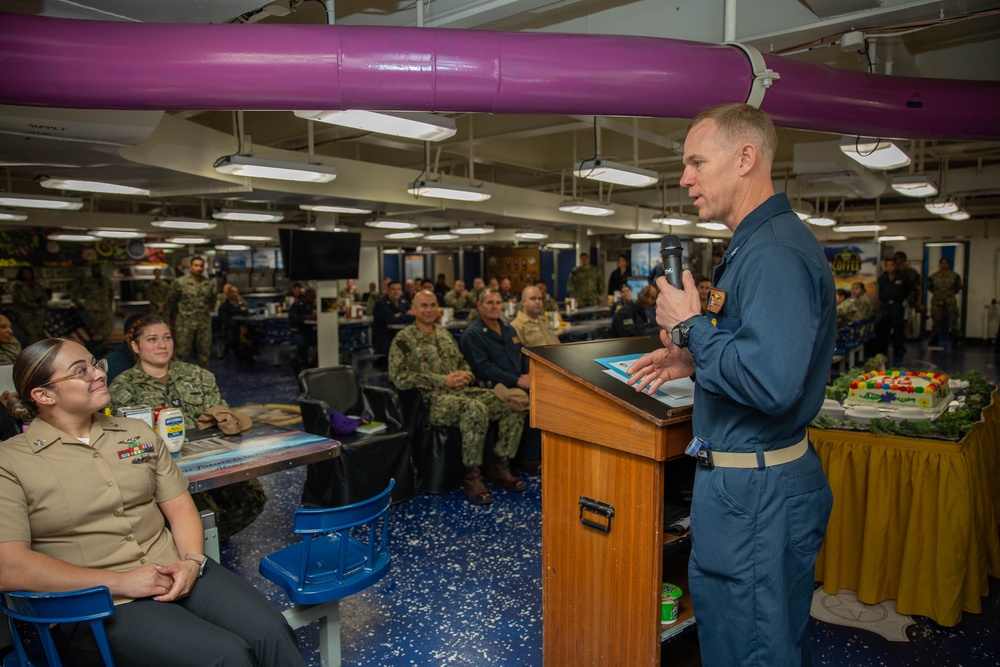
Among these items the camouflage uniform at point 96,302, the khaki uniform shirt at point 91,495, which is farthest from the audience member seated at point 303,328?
the khaki uniform shirt at point 91,495

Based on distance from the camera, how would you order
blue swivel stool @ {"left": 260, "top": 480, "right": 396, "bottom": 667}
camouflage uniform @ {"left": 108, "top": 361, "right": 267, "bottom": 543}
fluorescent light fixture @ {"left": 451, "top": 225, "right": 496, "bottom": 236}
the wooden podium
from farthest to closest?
fluorescent light fixture @ {"left": 451, "top": 225, "right": 496, "bottom": 236} < camouflage uniform @ {"left": 108, "top": 361, "right": 267, "bottom": 543} < blue swivel stool @ {"left": 260, "top": 480, "right": 396, "bottom": 667} < the wooden podium

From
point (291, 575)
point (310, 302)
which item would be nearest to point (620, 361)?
point (291, 575)

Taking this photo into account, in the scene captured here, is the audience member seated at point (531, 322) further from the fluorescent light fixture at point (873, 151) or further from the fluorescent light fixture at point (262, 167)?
the fluorescent light fixture at point (873, 151)

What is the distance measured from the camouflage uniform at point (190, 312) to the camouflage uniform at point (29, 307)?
2963mm

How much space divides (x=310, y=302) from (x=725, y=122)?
10.0 m

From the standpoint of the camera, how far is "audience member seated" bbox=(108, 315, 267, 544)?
333cm

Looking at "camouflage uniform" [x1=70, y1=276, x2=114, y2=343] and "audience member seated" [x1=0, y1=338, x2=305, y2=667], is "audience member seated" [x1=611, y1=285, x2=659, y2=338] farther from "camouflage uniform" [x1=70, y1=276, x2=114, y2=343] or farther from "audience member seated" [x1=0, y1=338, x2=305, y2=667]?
"camouflage uniform" [x1=70, y1=276, x2=114, y2=343]

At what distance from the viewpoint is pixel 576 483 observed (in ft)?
7.47

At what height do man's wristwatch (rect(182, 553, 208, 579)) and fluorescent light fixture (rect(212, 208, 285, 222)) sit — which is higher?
fluorescent light fixture (rect(212, 208, 285, 222))

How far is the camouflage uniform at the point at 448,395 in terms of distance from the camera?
488cm

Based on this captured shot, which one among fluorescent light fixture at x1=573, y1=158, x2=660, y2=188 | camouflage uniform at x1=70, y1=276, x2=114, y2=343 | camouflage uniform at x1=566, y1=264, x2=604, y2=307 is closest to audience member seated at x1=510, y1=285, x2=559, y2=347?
fluorescent light fixture at x1=573, y1=158, x2=660, y2=188

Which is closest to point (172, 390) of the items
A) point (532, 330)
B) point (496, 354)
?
point (496, 354)

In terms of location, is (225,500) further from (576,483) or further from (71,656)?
(576,483)

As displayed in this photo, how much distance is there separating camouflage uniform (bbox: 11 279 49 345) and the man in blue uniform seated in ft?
30.6
